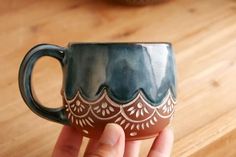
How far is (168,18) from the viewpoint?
875mm

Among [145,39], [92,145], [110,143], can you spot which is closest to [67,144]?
[92,145]

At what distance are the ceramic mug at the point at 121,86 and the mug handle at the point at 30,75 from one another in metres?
0.02

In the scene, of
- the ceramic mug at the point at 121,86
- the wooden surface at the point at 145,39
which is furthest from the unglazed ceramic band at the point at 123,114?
the wooden surface at the point at 145,39

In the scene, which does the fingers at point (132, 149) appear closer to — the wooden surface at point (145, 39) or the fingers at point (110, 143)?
the wooden surface at point (145, 39)

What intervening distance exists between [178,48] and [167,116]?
1.02 feet

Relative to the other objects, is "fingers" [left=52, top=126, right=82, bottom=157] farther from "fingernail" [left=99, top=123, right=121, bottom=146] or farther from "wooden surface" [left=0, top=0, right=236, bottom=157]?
"fingernail" [left=99, top=123, right=121, bottom=146]

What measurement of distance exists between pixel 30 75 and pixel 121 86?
0.36ft

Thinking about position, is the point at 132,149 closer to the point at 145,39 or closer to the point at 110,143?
the point at 110,143

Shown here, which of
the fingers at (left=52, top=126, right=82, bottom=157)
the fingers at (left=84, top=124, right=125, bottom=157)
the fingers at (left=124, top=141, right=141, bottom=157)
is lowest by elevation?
the fingers at (left=124, top=141, right=141, bottom=157)

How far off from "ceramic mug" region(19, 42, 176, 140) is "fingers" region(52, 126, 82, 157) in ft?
0.31

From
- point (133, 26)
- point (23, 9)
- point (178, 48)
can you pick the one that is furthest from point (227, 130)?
point (23, 9)

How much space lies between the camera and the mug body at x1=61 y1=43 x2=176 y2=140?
1.48ft

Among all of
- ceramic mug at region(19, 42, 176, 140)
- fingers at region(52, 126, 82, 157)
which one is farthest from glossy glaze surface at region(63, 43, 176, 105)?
fingers at region(52, 126, 82, 157)

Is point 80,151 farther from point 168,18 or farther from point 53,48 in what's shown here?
point 168,18
